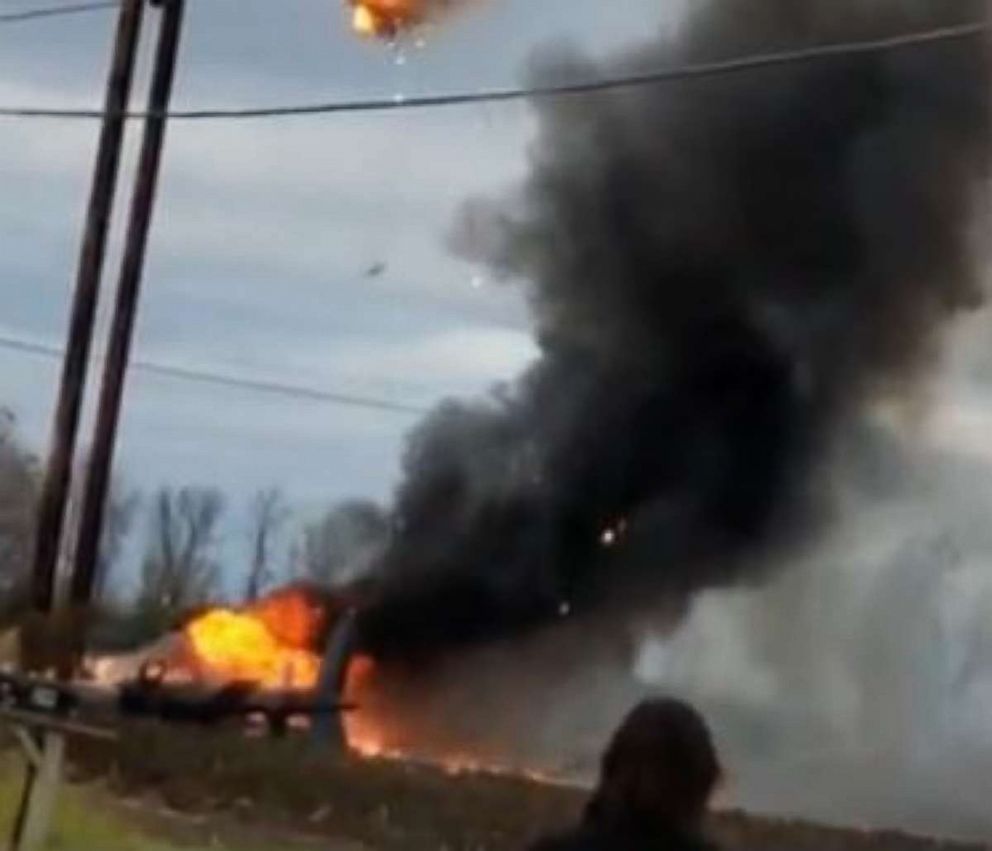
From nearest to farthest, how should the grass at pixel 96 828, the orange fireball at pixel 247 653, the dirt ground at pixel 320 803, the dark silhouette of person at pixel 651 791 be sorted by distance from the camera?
1. the dark silhouette of person at pixel 651 791
2. the grass at pixel 96 828
3. the dirt ground at pixel 320 803
4. the orange fireball at pixel 247 653

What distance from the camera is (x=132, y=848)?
774 inches

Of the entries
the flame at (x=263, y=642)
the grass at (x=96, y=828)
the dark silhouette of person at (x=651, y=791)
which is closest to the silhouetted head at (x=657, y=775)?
the dark silhouette of person at (x=651, y=791)

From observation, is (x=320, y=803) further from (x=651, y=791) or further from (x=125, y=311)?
(x=651, y=791)

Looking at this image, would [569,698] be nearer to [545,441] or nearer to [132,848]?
[545,441]

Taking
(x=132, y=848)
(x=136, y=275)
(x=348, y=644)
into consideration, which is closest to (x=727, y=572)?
(x=348, y=644)

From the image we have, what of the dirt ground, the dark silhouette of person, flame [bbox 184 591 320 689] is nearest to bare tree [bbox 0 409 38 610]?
flame [bbox 184 591 320 689]

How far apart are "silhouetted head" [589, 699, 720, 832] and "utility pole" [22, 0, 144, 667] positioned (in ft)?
75.8

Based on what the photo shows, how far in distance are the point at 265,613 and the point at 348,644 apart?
93.2 inches

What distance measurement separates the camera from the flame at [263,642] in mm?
41406

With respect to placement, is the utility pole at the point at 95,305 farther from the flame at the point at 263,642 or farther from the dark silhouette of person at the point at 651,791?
the dark silhouette of person at the point at 651,791

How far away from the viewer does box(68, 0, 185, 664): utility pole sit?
28.5m

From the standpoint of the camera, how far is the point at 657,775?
5715mm

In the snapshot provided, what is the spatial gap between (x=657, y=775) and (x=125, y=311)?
2361 cm

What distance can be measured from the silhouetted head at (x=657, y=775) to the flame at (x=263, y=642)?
34390 mm
